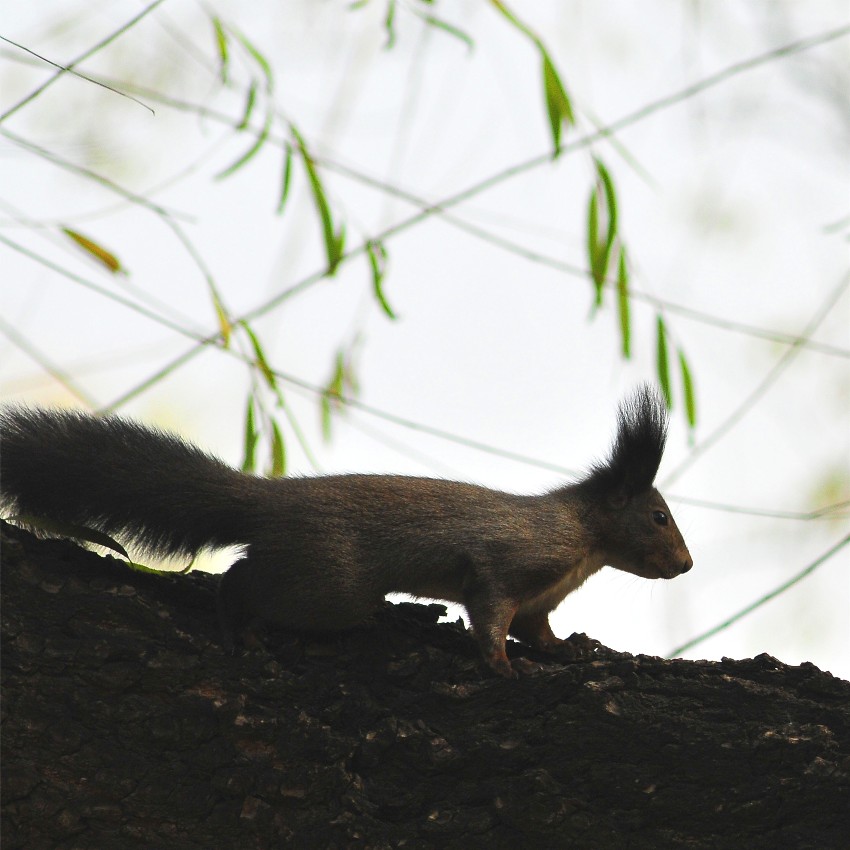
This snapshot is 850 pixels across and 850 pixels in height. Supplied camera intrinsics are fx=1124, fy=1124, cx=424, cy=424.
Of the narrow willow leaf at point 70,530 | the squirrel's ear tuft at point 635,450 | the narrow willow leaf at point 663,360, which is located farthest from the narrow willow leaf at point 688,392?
the narrow willow leaf at point 70,530

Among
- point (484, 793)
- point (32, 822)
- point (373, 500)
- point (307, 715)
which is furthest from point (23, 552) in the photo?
point (484, 793)

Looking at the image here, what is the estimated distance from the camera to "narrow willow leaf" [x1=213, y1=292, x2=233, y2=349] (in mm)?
2523

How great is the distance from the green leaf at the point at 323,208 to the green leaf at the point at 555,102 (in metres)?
0.54

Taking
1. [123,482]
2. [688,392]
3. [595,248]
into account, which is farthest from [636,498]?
[123,482]

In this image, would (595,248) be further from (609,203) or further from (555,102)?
(555,102)

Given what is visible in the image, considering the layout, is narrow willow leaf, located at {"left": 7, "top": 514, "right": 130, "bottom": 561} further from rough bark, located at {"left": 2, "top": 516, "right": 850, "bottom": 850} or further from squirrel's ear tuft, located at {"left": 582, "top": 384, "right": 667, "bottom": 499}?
squirrel's ear tuft, located at {"left": 582, "top": 384, "right": 667, "bottom": 499}

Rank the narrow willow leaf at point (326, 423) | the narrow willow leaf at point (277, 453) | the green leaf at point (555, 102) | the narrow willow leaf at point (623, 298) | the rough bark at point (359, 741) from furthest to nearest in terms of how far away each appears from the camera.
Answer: the narrow willow leaf at point (326, 423) → the narrow willow leaf at point (277, 453) → the narrow willow leaf at point (623, 298) → the green leaf at point (555, 102) → the rough bark at point (359, 741)

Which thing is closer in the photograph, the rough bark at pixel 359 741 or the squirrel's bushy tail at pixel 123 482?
the rough bark at pixel 359 741

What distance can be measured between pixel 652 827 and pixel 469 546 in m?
0.76

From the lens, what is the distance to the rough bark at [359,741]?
1.96 metres

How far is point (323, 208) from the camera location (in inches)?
103

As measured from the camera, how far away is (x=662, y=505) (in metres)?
3.11

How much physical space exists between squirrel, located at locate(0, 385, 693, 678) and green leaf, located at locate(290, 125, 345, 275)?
0.51 meters

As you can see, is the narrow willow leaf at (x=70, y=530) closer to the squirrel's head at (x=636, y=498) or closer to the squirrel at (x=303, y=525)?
the squirrel at (x=303, y=525)
